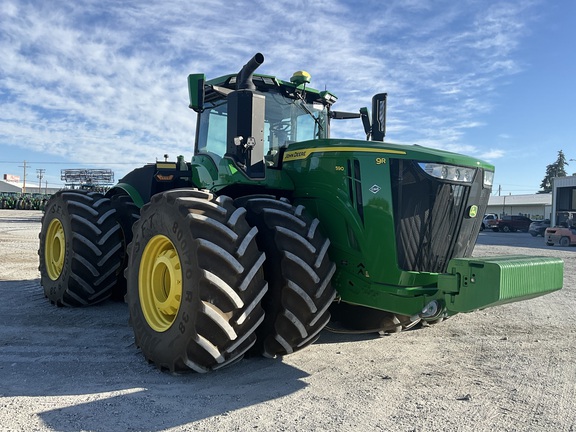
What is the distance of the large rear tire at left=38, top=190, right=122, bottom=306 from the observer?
5.98 meters

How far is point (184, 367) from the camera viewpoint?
375 centimetres

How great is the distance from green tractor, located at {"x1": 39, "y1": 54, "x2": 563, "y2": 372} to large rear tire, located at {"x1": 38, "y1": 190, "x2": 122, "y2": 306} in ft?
5.79

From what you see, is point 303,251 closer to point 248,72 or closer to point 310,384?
point 310,384

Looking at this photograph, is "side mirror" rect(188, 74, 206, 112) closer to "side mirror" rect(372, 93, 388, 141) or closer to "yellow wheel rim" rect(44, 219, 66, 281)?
"side mirror" rect(372, 93, 388, 141)

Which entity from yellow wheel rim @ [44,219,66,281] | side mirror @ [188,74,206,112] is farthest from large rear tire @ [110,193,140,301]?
side mirror @ [188,74,206,112]

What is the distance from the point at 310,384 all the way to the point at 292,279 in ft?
2.76

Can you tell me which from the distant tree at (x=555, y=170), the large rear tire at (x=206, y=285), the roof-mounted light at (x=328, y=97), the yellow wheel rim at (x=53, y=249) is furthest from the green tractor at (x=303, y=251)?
the distant tree at (x=555, y=170)

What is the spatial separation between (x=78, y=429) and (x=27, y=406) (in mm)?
574

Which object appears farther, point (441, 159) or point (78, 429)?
point (441, 159)

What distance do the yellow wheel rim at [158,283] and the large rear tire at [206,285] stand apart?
2 centimetres

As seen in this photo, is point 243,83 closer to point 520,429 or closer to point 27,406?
point 27,406

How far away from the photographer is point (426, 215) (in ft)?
13.2

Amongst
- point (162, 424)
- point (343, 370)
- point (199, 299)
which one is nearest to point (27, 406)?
point (162, 424)

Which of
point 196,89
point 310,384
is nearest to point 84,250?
point 196,89
